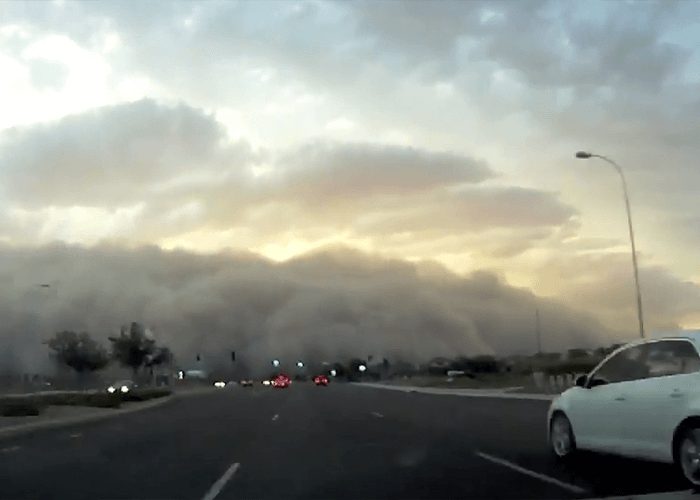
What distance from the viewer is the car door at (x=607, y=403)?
1345cm

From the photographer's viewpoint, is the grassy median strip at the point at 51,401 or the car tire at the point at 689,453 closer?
the car tire at the point at 689,453

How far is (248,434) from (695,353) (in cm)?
1494

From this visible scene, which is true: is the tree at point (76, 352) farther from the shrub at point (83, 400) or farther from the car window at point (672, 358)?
the car window at point (672, 358)

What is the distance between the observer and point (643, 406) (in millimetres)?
12867

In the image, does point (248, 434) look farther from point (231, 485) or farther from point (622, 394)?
point (622, 394)

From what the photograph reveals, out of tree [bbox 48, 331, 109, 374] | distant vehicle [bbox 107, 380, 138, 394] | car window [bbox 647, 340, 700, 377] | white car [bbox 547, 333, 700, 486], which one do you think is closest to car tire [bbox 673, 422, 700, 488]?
white car [bbox 547, 333, 700, 486]

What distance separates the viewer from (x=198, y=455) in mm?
19047

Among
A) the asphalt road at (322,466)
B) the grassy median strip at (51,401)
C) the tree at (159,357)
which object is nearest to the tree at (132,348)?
the tree at (159,357)

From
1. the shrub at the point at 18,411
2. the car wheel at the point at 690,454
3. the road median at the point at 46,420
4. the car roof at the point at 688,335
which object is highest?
the car roof at the point at 688,335

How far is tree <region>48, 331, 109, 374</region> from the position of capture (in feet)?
368

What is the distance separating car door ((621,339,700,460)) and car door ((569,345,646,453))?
0.58 ft

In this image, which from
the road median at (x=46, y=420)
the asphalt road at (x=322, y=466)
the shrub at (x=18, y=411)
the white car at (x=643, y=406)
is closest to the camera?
the white car at (x=643, y=406)

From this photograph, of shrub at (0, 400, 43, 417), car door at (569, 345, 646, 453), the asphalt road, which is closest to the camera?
the asphalt road

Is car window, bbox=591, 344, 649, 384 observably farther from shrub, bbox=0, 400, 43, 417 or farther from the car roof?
shrub, bbox=0, 400, 43, 417
